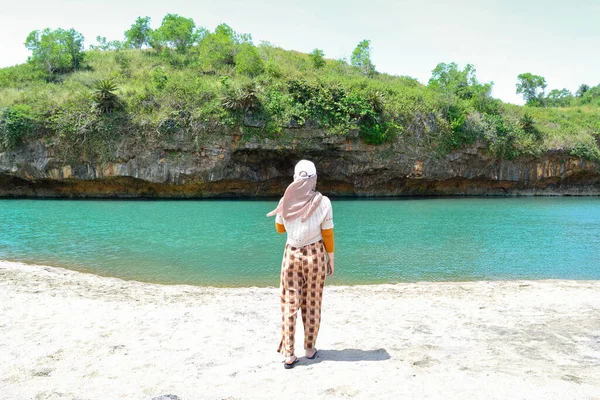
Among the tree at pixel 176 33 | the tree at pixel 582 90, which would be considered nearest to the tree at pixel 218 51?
the tree at pixel 176 33

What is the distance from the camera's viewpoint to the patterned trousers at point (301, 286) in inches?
157

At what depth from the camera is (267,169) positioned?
99.4 ft

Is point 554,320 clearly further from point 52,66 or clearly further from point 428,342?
point 52,66

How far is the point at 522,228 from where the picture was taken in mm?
15992

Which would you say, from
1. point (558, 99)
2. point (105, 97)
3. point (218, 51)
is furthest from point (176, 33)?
point (558, 99)

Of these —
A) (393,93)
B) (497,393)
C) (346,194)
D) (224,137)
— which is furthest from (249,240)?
(393,93)

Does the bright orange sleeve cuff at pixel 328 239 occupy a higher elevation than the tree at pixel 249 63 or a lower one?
lower

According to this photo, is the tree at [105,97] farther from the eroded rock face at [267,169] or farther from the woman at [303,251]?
the woman at [303,251]

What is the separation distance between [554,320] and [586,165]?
3702cm

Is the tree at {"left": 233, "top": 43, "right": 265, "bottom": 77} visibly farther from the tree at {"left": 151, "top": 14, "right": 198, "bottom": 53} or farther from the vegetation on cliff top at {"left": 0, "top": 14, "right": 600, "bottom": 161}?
the tree at {"left": 151, "top": 14, "right": 198, "bottom": 53}

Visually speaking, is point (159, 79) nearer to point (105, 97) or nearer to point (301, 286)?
point (105, 97)

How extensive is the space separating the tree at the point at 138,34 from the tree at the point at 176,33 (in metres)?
5.29

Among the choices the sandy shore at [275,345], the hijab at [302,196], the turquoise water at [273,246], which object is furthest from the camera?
the turquoise water at [273,246]

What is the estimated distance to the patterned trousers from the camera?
3.98 meters
